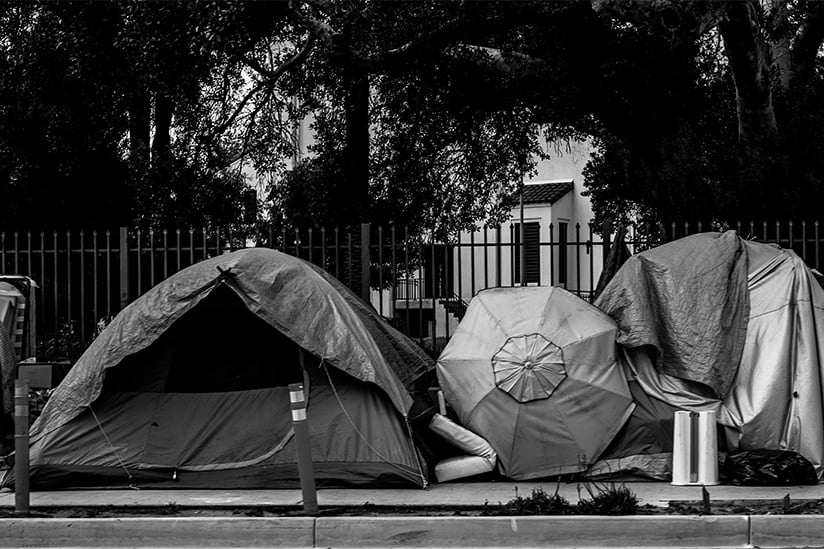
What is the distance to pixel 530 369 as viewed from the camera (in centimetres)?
930

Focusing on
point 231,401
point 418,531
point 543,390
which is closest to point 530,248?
point 543,390

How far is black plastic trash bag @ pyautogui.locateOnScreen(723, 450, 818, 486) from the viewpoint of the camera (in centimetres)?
874

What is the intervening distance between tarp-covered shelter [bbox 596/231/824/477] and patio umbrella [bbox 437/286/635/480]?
0.81ft

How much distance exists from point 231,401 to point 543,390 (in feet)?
9.05

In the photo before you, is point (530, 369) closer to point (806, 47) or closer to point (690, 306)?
point (690, 306)

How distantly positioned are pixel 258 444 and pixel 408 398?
4.51 ft

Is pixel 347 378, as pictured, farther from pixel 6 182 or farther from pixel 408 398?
pixel 6 182

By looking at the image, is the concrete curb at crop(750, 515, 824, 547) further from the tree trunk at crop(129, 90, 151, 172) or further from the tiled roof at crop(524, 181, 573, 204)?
the tiled roof at crop(524, 181, 573, 204)

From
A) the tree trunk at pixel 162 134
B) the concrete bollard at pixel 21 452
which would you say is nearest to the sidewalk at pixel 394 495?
the concrete bollard at pixel 21 452

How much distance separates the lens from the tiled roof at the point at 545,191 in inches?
1247

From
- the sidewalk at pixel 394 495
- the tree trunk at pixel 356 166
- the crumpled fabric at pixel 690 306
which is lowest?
the sidewalk at pixel 394 495

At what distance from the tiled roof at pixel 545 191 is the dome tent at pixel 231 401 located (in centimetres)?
2257

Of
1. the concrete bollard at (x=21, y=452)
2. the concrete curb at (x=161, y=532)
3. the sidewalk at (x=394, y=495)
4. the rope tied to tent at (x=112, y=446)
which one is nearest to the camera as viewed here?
the concrete curb at (x=161, y=532)

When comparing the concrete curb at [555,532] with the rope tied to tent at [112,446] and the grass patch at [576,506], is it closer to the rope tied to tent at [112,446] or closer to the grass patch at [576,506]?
the grass patch at [576,506]
